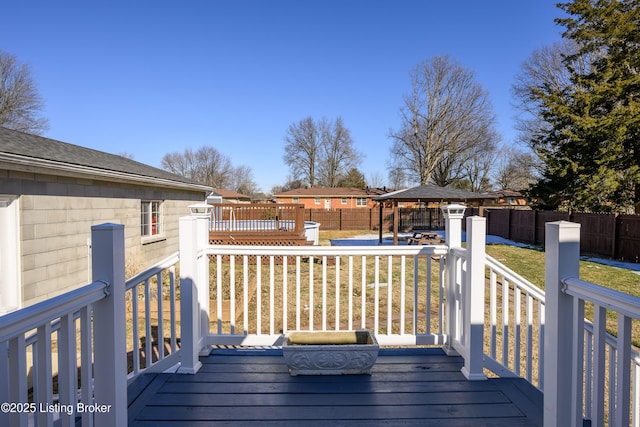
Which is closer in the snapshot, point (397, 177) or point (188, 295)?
point (188, 295)

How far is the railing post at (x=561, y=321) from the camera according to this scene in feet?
5.01

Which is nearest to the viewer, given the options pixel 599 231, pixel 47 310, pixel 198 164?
pixel 47 310

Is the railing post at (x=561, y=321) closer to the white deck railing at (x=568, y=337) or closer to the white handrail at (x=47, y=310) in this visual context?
the white deck railing at (x=568, y=337)

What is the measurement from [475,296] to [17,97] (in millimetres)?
27166

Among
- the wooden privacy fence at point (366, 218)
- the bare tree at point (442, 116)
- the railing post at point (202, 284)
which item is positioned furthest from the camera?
the bare tree at point (442, 116)

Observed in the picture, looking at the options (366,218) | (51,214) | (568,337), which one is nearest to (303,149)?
(366,218)

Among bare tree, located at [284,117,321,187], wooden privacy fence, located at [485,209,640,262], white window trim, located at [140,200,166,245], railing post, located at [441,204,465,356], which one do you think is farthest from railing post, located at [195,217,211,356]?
bare tree, located at [284,117,321,187]

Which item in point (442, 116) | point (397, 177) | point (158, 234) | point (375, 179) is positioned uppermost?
point (442, 116)

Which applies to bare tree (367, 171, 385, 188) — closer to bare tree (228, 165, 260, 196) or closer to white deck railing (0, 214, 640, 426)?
bare tree (228, 165, 260, 196)

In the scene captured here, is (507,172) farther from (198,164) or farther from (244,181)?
(198,164)

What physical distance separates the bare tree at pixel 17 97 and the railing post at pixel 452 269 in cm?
2581

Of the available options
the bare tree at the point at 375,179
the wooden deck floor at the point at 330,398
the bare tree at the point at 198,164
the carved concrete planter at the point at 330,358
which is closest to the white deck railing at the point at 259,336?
the wooden deck floor at the point at 330,398

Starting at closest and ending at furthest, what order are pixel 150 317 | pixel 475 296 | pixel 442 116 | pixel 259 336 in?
pixel 475 296 < pixel 150 317 < pixel 259 336 < pixel 442 116

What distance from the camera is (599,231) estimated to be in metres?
11.7
